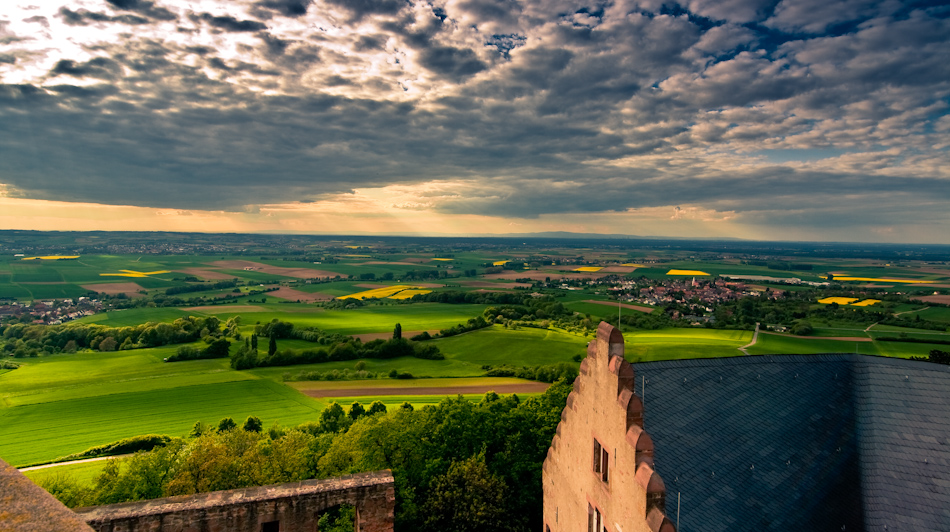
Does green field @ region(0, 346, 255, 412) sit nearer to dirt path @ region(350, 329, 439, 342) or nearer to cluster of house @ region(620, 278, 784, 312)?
dirt path @ region(350, 329, 439, 342)

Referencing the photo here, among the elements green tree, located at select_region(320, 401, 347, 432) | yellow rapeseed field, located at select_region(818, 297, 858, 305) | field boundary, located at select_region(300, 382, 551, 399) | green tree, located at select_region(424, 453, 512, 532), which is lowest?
field boundary, located at select_region(300, 382, 551, 399)

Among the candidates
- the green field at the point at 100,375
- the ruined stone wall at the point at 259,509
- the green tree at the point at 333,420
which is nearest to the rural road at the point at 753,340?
the green tree at the point at 333,420

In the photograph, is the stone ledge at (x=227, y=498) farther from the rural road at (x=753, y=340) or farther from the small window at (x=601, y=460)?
the rural road at (x=753, y=340)

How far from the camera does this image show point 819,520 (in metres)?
12.8

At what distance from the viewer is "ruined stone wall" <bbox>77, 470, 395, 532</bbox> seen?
14883mm

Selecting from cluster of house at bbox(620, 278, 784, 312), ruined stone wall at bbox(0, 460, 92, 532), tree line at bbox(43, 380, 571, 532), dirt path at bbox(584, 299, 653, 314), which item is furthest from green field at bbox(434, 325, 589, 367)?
A: ruined stone wall at bbox(0, 460, 92, 532)

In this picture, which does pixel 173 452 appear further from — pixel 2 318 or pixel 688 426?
pixel 2 318

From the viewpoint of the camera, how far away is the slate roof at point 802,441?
40.9 feet

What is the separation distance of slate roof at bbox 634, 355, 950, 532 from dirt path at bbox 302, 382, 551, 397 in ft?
184

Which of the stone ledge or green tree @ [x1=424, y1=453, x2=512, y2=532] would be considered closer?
the stone ledge

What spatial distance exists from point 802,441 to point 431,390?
61.8 m

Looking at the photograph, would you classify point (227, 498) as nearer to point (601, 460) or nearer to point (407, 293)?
point (601, 460)

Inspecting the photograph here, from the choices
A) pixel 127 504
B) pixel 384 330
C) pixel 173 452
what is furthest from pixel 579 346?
pixel 127 504

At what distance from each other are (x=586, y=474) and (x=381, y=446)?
930 inches
